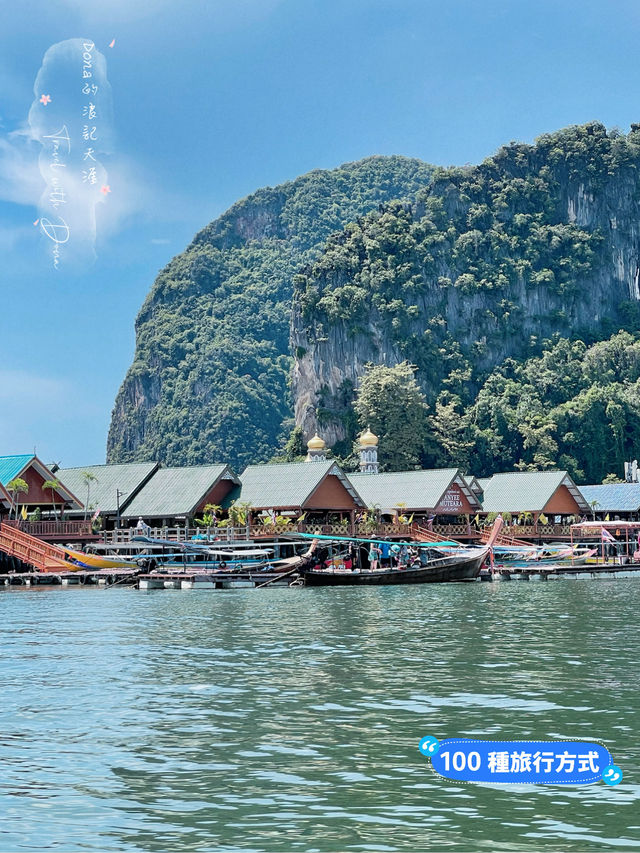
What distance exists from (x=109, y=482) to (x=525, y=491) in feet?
93.9

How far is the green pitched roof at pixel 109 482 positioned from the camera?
72000 mm

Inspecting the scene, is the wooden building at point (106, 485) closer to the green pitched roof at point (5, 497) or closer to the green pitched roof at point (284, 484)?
the green pitched roof at point (5, 497)

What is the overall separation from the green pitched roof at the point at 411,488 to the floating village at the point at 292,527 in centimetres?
11

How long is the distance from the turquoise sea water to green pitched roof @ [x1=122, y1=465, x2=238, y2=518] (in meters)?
36.0

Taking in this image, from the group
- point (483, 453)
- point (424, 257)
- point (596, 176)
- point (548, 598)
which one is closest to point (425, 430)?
point (483, 453)

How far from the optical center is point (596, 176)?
160 m

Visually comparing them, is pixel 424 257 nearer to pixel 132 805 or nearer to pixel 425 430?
pixel 425 430

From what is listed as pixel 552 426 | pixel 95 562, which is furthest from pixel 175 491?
pixel 552 426

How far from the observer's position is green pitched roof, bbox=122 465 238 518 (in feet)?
227

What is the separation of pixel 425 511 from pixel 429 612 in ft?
134

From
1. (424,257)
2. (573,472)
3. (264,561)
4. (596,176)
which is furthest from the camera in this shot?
(596,176)

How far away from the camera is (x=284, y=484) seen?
7244 cm

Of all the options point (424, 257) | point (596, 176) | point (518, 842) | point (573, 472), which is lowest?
point (518, 842)

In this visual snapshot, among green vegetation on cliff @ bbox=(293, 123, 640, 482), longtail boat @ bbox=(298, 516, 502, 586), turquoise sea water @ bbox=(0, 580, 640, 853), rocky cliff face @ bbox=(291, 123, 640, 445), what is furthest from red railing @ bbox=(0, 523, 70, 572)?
rocky cliff face @ bbox=(291, 123, 640, 445)
